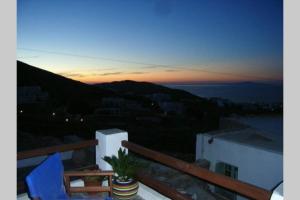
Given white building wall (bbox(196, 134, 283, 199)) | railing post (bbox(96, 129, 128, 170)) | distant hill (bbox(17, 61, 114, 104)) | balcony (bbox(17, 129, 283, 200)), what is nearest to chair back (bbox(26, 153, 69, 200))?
balcony (bbox(17, 129, 283, 200))

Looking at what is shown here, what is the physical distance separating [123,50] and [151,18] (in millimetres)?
2624

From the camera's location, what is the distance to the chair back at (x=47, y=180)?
197cm

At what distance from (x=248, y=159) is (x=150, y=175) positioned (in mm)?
10312

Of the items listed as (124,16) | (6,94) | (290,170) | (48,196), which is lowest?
(48,196)

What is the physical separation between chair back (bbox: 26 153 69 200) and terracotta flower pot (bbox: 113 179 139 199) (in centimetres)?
61

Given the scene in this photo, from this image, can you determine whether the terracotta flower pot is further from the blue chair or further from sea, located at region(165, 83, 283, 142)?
sea, located at region(165, 83, 283, 142)

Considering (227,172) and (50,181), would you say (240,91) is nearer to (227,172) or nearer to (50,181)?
(227,172)

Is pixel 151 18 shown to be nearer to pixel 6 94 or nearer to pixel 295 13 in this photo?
pixel 6 94

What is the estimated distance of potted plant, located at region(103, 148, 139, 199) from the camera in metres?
2.88

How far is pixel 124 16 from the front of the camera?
14492 millimetres

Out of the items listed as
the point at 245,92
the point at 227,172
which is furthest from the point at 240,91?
the point at 227,172

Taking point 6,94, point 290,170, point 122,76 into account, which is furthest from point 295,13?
point 122,76

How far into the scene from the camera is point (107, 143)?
129 inches

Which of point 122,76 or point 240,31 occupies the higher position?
point 240,31
